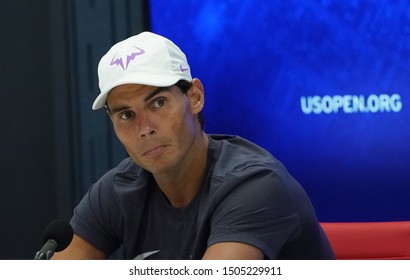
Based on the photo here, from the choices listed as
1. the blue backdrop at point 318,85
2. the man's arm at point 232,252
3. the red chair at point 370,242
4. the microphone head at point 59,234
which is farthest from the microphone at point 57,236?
the blue backdrop at point 318,85

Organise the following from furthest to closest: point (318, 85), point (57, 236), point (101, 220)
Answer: point (318, 85) < point (101, 220) < point (57, 236)

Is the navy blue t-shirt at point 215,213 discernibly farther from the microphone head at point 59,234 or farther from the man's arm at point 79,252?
the microphone head at point 59,234

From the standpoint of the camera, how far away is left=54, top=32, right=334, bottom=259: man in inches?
56.7

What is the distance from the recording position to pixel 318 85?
9.07 ft

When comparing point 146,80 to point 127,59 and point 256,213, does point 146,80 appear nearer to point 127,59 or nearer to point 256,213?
point 127,59

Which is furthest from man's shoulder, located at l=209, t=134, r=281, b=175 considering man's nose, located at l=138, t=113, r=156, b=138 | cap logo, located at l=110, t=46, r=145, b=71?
cap logo, located at l=110, t=46, r=145, b=71

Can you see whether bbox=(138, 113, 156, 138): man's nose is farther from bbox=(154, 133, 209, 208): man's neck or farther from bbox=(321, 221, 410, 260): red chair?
bbox=(321, 221, 410, 260): red chair

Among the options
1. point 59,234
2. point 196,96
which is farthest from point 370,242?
point 59,234

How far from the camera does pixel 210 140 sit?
5.36 feet

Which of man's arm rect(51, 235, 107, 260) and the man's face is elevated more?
the man's face

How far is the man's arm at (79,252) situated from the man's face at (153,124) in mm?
255

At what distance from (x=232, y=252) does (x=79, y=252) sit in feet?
1.41

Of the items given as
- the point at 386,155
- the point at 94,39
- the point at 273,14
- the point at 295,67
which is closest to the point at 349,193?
the point at 386,155

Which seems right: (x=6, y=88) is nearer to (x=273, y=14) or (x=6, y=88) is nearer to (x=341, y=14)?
(x=273, y=14)
